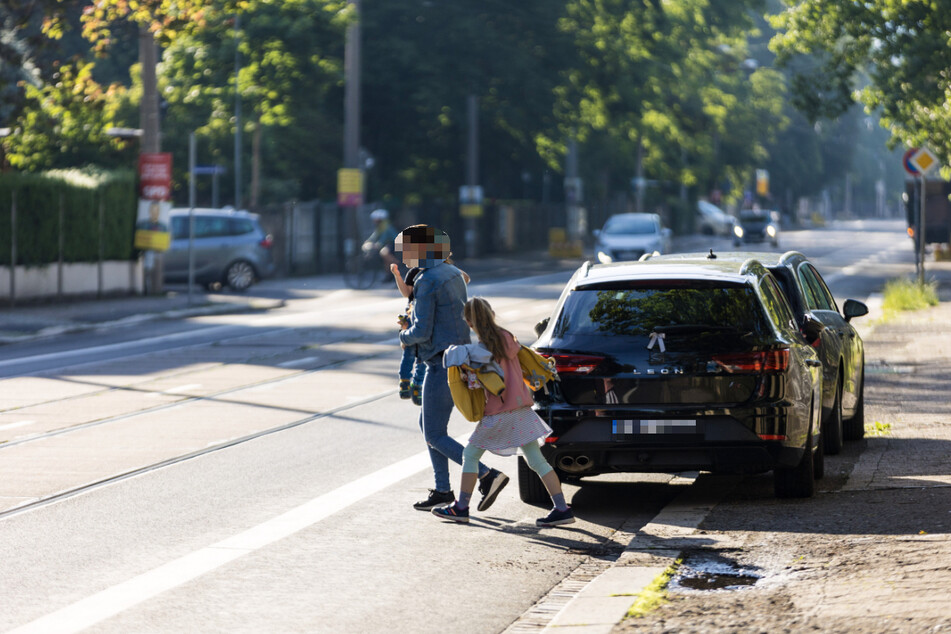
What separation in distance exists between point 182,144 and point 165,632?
41553 mm

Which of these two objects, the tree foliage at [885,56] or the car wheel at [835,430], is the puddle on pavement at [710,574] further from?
the tree foliage at [885,56]

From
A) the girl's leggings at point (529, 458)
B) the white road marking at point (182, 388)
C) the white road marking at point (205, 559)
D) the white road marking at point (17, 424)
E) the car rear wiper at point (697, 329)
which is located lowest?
the white road marking at point (182, 388)

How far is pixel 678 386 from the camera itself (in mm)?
8375

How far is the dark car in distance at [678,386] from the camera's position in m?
8.36

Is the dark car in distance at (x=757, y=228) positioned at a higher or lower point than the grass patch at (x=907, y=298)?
higher

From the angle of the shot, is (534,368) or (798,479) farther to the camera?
(798,479)

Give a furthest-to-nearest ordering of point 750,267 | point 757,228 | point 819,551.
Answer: point 757,228 < point 750,267 < point 819,551

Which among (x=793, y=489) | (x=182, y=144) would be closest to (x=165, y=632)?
(x=793, y=489)

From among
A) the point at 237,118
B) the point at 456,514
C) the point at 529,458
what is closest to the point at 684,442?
the point at 529,458

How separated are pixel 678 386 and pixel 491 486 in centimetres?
114

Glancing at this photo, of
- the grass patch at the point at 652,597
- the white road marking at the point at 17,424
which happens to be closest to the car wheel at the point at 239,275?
the white road marking at the point at 17,424

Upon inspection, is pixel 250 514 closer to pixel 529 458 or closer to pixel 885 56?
pixel 529 458

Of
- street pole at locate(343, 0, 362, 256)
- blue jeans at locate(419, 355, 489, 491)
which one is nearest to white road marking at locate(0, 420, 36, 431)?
blue jeans at locate(419, 355, 489, 491)

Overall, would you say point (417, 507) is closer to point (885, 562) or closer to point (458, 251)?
point (885, 562)
